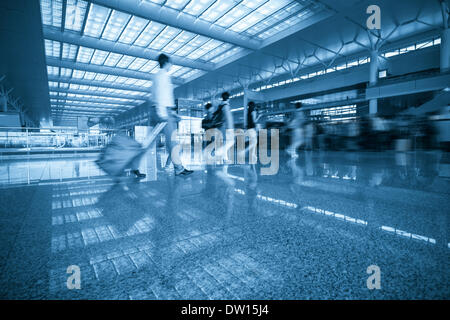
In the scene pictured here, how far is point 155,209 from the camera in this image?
2219 mm

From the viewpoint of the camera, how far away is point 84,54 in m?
19.2

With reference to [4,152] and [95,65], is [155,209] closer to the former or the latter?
[4,152]

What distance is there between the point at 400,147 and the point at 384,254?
36.2 feet

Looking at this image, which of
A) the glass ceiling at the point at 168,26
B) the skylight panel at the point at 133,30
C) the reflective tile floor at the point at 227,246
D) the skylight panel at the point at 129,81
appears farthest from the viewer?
the skylight panel at the point at 129,81

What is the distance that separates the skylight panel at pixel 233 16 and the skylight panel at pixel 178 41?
2.50 meters

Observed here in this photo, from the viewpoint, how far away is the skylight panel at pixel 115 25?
46.1ft

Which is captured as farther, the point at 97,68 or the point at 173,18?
the point at 97,68

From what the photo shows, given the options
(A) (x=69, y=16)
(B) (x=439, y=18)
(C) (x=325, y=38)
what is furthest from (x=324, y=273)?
(B) (x=439, y=18)

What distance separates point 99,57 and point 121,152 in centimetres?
2027

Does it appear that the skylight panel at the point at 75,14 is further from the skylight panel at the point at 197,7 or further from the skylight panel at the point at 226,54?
the skylight panel at the point at 226,54

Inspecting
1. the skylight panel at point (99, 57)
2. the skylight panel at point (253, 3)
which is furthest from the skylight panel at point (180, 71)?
the skylight panel at point (253, 3)

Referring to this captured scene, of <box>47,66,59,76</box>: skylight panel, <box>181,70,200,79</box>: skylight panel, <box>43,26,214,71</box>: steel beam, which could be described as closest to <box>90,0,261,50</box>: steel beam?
<box>43,26,214,71</box>: steel beam

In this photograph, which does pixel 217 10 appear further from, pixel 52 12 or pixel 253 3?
pixel 52 12

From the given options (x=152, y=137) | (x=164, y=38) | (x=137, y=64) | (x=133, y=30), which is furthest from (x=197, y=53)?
(x=152, y=137)
